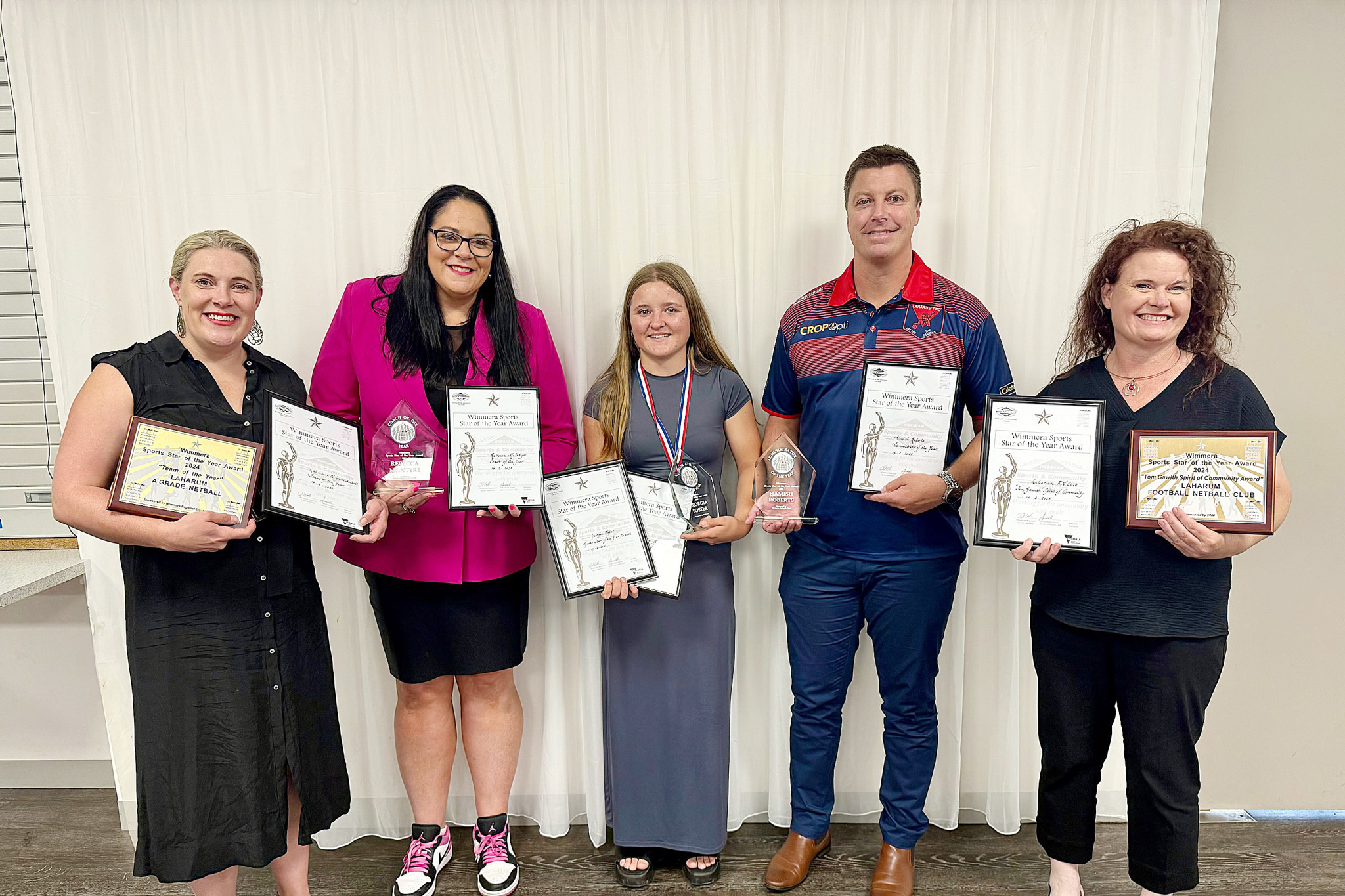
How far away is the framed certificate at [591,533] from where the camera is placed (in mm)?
1998

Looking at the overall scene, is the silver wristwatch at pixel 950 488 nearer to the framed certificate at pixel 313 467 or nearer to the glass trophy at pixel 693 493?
the glass trophy at pixel 693 493

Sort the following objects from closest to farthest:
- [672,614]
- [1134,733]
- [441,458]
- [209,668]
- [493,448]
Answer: [209,668] → [1134,733] → [493,448] → [441,458] → [672,614]

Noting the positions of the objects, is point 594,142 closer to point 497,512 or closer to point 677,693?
point 497,512

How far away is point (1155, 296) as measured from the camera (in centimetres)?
163

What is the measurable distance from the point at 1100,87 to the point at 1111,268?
0.91m

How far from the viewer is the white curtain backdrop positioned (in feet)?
7.40

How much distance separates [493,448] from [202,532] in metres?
0.65

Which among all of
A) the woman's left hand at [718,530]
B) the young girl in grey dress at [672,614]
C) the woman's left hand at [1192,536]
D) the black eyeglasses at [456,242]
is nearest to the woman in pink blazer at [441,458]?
the black eyeglasses at [456,242]

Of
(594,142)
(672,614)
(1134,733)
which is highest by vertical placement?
(594,142)

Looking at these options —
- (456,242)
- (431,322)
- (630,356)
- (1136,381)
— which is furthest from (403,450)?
(1136,381)

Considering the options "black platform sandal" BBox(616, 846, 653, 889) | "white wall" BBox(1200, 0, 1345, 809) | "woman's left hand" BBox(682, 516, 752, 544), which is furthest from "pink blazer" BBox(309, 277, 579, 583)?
"white wall" BBox(1200, 0, 1345, 809)

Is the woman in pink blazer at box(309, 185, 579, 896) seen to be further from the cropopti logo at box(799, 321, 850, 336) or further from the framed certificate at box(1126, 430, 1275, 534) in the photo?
the framed certificate at box(1126, 430, 1275, 534)

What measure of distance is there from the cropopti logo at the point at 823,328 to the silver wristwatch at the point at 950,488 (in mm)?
482

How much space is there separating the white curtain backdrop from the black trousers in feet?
1.93
